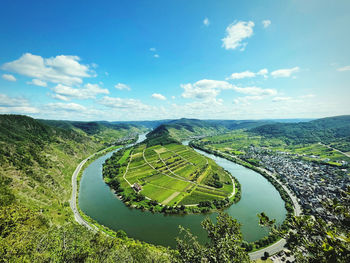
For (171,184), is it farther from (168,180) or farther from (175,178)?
(175,178)

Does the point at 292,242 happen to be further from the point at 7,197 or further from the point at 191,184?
the point at 191,184

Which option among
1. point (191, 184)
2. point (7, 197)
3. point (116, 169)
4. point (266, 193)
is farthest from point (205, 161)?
point (7, 197)

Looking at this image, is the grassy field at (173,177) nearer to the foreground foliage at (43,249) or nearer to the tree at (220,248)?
the foreground foliage at (43,249)

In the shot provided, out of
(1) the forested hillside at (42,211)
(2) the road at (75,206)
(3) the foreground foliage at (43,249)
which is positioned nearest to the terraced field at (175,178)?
(2) the road at (75,206)

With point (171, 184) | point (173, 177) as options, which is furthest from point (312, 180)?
point (171, 184)

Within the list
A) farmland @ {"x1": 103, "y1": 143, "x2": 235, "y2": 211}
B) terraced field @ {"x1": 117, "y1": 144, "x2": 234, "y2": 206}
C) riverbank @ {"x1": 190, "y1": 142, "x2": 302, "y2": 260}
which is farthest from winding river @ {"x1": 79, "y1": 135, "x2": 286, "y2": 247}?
terraced field @ {"x1": 117, "y1": 144, "x2": 234, "y2": 206}

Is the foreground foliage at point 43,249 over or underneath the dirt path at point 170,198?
over

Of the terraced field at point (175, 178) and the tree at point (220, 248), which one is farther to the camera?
the terraced field at point (175, 178)

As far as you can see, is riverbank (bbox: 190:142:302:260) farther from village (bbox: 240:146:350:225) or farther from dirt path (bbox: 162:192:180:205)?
dirt path (bbox: 162:192:180:205)
